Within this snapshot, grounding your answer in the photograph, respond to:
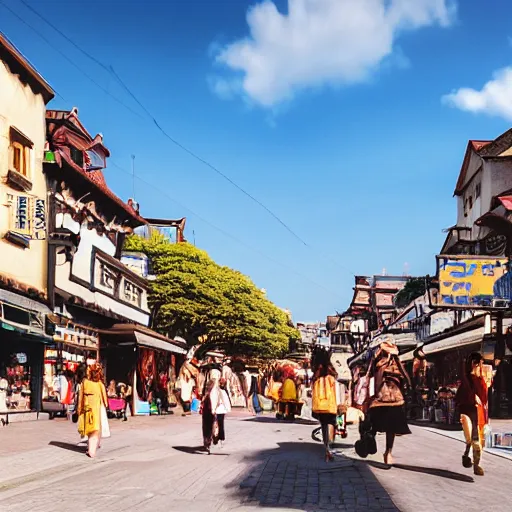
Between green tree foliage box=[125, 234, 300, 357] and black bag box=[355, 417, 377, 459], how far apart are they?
3471 cm

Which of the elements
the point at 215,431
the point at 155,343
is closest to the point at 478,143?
the point at 155,343

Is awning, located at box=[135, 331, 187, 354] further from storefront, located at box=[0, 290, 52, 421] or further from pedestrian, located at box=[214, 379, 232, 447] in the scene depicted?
pedestrian, located at box=[214, 379, 232, 447]

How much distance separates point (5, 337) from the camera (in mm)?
23578

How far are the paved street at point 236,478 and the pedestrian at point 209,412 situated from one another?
36 cm

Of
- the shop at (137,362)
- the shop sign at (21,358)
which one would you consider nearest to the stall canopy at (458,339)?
the shop at (137,362)

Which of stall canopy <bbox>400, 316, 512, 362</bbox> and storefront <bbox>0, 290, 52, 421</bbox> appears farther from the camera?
stall canopy <bbox>400, 316, 512, 362</bbox>

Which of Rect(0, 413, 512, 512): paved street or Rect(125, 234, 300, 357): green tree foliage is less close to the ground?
Rect(125, 234, 300, 357): green tree foliage

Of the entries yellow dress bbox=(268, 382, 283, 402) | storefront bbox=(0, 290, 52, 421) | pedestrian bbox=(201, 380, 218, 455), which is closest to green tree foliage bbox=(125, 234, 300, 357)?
yellow dress bbox=(268, 382, 283, 402)

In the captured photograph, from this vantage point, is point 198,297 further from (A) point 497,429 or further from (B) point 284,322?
(A) point 497,429

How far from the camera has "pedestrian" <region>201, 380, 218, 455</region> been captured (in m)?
15.1

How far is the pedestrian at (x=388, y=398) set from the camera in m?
12.3

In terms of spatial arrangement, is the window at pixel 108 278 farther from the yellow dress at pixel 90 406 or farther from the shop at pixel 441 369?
the yellow dress at pixel 90 406

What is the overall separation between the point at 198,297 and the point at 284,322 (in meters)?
10.1

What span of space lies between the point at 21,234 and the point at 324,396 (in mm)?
12672
